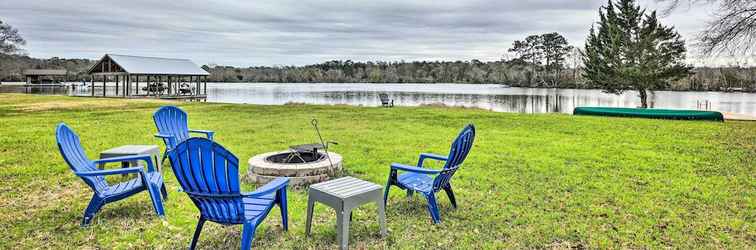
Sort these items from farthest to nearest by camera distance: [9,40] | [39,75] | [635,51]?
[39,75]
[9,40]
[635,51]

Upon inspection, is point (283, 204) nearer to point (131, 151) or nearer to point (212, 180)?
point (212, 180)

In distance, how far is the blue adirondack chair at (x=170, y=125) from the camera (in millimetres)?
5164

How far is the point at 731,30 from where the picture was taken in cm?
1014

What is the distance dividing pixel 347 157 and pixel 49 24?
43592mm

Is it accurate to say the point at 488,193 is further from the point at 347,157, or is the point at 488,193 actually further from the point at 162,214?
the point at 162,214

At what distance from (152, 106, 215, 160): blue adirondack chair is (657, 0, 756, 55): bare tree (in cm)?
1182

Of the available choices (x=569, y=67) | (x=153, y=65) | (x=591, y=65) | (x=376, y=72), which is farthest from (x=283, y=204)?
(x=376, y=72)

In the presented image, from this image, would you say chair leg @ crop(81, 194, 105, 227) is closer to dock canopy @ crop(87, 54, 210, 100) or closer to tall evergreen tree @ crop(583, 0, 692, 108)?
tall evergreen tree @ crop(583, 0, 692, 108)

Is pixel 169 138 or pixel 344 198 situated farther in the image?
pixel 169 138

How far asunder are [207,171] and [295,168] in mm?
1813

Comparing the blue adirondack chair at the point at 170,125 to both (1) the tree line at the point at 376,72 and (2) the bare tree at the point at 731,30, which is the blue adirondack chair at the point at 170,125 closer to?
(2) the bare tree at the point at 731,30

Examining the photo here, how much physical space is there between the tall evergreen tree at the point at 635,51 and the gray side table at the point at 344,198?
22.8 m

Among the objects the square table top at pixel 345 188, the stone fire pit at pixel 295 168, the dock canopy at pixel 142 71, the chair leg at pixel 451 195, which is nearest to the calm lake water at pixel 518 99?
the dock canopy at pixel 142 71

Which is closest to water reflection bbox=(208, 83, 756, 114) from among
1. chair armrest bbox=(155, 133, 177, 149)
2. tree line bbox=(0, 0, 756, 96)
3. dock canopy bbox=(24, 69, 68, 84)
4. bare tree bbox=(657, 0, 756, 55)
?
tree line bbox=(0, 0, 756, 96)
